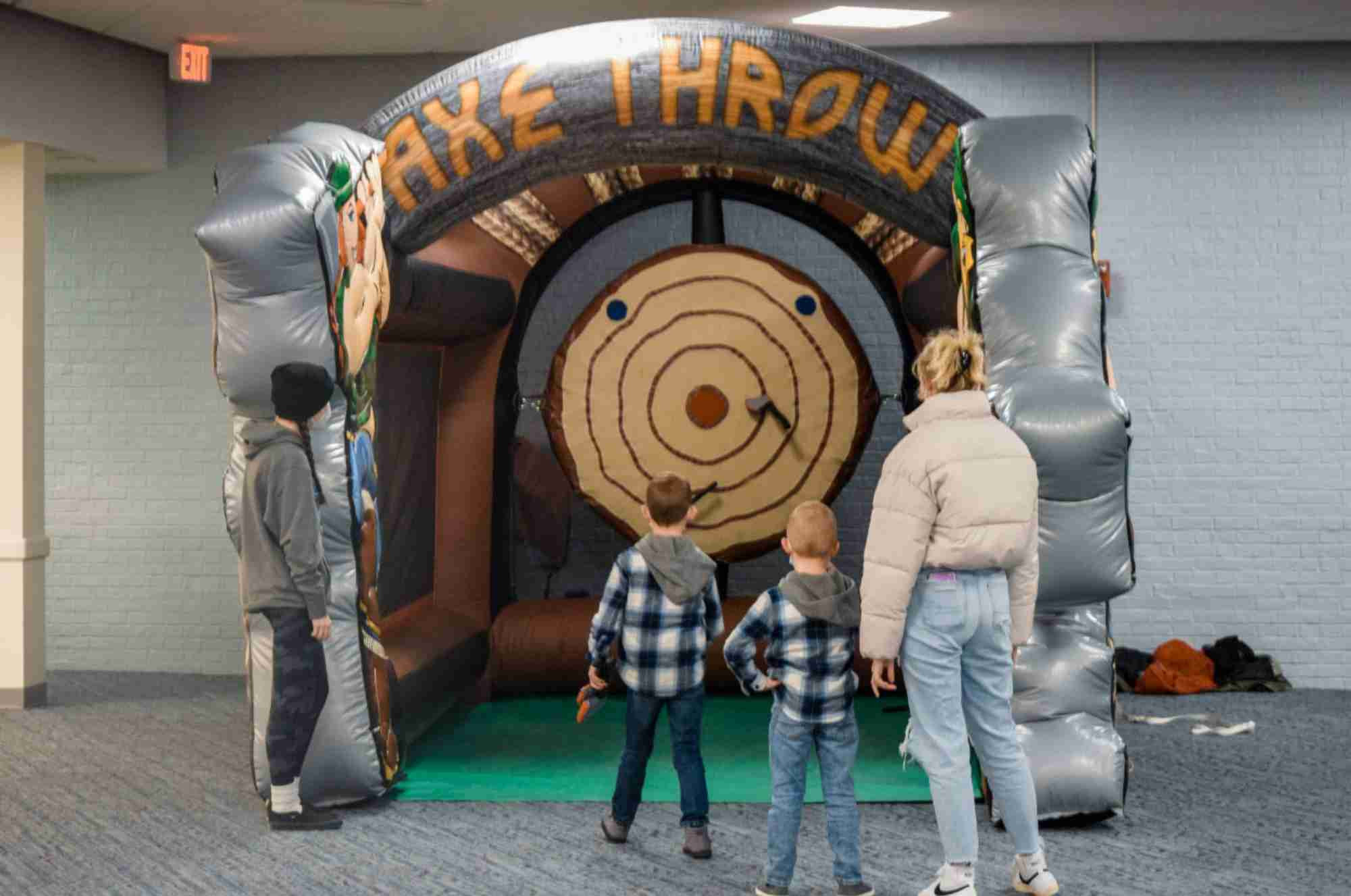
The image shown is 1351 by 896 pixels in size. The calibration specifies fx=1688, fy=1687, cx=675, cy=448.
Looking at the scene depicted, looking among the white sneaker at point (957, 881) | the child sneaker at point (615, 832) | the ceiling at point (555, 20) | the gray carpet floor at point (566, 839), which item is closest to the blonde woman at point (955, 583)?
the white sneaker at point (957, 881)

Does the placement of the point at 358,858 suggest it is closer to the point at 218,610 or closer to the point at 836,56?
the point at 836,56

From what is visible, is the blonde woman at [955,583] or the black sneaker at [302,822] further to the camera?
the black sneaker at [302,822]

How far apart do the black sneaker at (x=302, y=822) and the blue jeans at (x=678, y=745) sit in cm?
81

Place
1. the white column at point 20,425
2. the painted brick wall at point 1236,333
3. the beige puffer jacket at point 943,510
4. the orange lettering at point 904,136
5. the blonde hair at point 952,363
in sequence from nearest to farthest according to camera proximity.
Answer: the beige puffer jacket at point 943,510 → the blonde hair at point 952,363 → the orange lettering at point 904,136 → the white column at point 20,425 → the painted brick wall at point 1236,333

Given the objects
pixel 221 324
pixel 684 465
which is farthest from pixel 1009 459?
pixel 684 465

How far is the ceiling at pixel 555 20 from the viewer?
20.4ft

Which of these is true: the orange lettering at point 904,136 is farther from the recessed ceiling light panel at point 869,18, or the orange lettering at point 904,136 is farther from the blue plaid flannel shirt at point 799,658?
the blue plaid flannel shirt at point 799,658

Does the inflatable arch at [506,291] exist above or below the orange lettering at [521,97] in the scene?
below

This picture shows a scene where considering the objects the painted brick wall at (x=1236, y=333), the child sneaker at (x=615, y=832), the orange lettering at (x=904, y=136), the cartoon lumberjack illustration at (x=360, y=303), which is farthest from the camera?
the painted brick wall at (x=1236, y=333)

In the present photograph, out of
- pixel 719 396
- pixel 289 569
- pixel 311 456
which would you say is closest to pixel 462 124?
pixel 311 456

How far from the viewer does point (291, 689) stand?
175 inches

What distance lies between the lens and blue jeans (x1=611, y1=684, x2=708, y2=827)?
162 inches

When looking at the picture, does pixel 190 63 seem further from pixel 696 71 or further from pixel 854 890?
pixel 854 890

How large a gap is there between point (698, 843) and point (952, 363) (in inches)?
54.8
